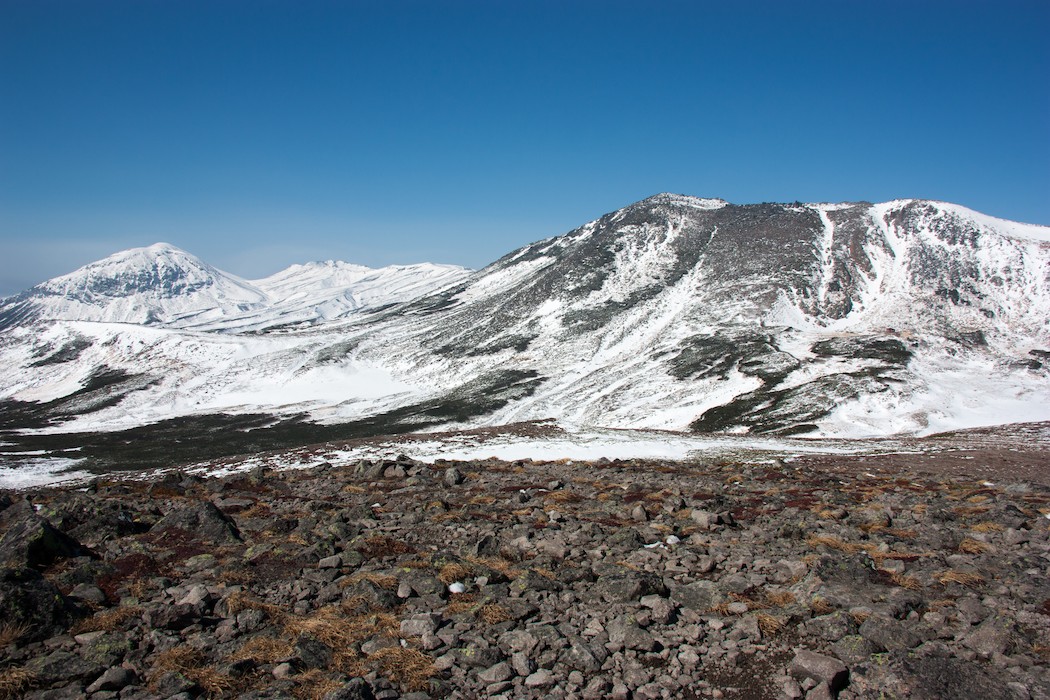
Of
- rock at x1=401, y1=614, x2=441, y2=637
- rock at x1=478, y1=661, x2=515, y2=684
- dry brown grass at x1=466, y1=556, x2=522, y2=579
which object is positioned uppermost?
rock at x1=401, y1=614, x2=441, y2=637

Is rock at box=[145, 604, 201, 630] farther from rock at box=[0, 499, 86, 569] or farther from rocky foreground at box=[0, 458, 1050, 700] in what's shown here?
rock at box=[0, 499, 86, 569]

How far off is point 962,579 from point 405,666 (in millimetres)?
10781

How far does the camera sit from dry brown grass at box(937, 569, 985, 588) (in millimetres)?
10773

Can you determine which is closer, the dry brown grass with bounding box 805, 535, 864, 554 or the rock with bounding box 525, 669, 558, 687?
the rock with bounding box 525, 669, 558, 687

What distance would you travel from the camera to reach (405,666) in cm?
834

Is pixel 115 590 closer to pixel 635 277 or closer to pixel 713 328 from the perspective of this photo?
pixel 713 328

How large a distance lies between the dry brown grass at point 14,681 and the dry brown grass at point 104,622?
1327 mm

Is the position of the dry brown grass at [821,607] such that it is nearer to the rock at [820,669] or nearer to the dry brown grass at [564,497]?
the rock at [820,669]

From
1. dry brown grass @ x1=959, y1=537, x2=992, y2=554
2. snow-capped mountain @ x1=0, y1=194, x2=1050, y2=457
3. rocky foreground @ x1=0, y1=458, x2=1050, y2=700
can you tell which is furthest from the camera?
snow-capped mountain @ x1=0, y1=194, x2=1050, y2=457

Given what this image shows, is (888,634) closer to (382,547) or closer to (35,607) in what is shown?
(382,547)

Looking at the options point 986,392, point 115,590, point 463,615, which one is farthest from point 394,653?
point 986,392

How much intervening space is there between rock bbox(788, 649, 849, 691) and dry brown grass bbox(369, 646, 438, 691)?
215 inches

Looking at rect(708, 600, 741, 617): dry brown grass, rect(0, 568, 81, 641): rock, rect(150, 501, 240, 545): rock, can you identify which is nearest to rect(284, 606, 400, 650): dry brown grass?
rect(0, 568, 81, 641): rock

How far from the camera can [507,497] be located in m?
20.1
